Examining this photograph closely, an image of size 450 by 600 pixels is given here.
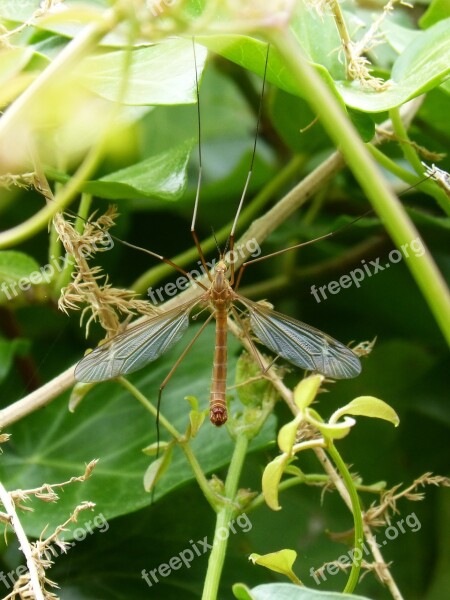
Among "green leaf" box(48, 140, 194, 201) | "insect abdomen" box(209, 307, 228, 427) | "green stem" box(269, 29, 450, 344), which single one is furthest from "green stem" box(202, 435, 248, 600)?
"green stem" box(269, 29, 450, 344)

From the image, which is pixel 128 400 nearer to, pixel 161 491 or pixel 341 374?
pixel 161 491

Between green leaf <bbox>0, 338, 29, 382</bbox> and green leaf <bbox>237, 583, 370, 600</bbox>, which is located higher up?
green leaf <bbox>0, 338, 29, 382</bbox>

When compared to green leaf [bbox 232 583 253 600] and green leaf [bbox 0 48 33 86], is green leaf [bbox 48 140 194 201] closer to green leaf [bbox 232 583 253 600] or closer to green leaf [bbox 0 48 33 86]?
green leaf [bbox 0 48 33 86]

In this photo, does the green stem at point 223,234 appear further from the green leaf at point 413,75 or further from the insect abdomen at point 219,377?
the green leaf at point 413,75

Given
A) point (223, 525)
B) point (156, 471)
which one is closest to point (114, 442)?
point (156, 471)

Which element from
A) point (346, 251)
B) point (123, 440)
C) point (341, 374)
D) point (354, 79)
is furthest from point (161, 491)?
point (346, 251)

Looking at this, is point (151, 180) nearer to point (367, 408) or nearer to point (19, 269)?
point (19, 269)

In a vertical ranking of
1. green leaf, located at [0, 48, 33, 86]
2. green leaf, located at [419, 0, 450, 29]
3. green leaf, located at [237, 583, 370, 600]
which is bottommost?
green leaf, located at [237, 583, 370, 600]

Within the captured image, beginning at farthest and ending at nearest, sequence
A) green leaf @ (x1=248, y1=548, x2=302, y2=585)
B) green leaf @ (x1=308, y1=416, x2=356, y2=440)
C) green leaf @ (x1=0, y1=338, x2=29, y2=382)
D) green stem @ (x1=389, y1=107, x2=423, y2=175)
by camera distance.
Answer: green leaf @ (x1=0, y1=338, x2=29, y2=382)
green stem @ (x1=389, y1=107, x2=423, y2=175)
green leaf @ (x1=248, y1=548, x2=302, y2=585)
green leaf @ (x1=308, y1=416, x2=356, y2=440)
